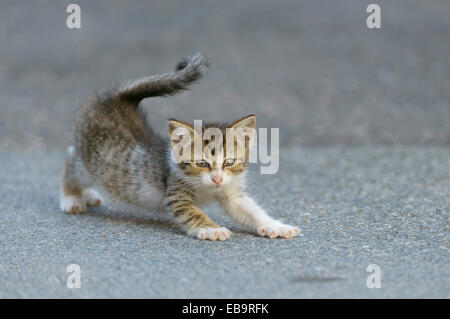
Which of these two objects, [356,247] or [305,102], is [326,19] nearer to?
[305,102]

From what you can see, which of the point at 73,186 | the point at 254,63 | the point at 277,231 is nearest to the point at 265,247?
the point at 277,231

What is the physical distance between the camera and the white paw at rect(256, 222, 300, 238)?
5367 mm

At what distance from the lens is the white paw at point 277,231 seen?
17.6ft

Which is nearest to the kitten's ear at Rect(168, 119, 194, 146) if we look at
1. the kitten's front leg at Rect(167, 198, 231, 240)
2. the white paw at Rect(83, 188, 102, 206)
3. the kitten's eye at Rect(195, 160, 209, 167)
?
the kitten's eye at Rect(195, 160, 209, 167)

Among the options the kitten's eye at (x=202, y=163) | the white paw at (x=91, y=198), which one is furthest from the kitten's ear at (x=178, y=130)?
the white paw at (x=91, y=198)

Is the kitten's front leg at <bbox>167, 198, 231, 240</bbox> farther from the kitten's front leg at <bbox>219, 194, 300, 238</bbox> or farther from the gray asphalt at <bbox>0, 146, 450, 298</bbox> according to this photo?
the kitten's front leg at <bbox>219, 194, 300, 238</bbox>

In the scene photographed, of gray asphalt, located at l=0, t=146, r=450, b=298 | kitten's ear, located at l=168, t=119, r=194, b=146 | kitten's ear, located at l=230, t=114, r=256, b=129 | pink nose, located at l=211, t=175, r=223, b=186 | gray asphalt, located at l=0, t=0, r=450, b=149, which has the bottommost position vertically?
gray asphalt, located at l=0, t=146, r=450, b=298

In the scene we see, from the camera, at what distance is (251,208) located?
18.4ft

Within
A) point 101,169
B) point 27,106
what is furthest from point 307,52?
point 101,169

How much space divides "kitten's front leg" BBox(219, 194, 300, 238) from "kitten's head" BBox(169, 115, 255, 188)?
26 cm

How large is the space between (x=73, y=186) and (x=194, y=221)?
68.9 inches

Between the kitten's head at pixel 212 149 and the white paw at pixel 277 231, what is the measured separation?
48cm

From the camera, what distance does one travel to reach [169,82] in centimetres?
613

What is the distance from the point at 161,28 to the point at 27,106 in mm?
3765
